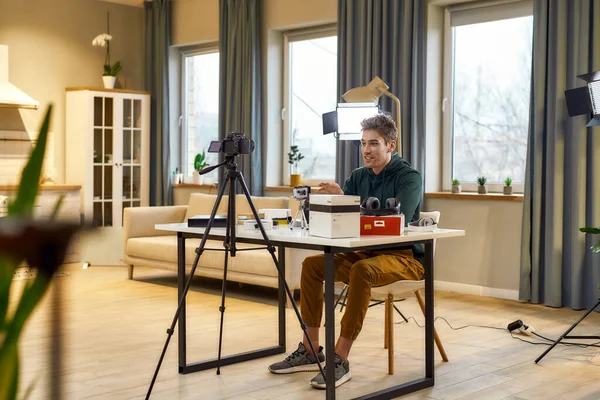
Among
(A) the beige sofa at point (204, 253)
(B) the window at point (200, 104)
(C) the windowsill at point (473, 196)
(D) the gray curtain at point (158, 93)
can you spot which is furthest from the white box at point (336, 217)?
(D) the gray curtain at point (158, 93)

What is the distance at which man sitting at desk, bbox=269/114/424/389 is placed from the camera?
3.11m

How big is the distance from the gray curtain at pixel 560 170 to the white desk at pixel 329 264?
74.2 inches

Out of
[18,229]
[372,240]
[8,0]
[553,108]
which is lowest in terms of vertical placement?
[372,240]

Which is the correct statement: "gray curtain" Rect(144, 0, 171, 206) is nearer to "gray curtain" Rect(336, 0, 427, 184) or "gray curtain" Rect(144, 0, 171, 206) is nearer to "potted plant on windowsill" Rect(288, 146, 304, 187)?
"potted plant on windowsill" Rect(288, 146, 304, 187)

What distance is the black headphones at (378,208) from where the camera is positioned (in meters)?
3.17

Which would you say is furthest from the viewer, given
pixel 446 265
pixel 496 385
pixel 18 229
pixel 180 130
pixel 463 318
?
→ pixel 180 130

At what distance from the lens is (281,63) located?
7188 mm

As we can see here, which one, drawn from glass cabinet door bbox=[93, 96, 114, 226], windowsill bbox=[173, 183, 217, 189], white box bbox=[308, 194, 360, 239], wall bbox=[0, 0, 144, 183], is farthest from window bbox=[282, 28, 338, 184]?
white box bbox=[308, 194, 360, 239]

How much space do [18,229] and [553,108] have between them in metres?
5.04

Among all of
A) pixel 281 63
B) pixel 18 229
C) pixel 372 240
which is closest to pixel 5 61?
pixel 281 63

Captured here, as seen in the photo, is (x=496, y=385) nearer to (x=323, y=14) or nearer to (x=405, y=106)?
(x=405, y=106)

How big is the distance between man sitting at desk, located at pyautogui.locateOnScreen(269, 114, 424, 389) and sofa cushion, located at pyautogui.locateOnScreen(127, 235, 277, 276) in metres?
1.76

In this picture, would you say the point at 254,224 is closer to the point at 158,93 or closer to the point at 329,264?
the point at 329,264

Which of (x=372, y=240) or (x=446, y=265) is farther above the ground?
(x=372, y=240)
